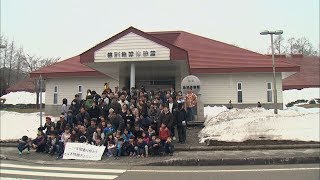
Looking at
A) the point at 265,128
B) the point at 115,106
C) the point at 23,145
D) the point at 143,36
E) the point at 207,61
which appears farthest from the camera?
the point at 207,61

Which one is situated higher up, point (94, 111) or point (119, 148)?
point (94, 111)

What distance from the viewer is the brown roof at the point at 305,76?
40.2 metres

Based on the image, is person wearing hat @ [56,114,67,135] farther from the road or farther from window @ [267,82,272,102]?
window @ [267,82,272,102]

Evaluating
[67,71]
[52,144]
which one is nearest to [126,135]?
[52,144]

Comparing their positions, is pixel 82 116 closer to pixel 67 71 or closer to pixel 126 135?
pixel 126 135

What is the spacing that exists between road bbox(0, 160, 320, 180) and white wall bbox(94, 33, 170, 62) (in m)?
7.53

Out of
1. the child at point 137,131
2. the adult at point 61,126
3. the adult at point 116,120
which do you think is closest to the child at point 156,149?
the child at point 137,131

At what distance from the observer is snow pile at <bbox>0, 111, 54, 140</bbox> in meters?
17.6

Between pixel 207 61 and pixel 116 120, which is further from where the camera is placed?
pixel 207 61

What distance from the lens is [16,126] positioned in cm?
1964

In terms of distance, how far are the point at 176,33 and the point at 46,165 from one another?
20.5 metres

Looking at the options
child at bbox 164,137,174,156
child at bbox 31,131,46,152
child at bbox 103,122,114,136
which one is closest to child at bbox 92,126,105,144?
child at bbox 103,122,114,136

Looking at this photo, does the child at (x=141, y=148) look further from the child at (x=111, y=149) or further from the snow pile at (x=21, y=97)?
the snow pile at (x=21, y=97)

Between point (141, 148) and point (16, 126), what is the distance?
32.2ft
